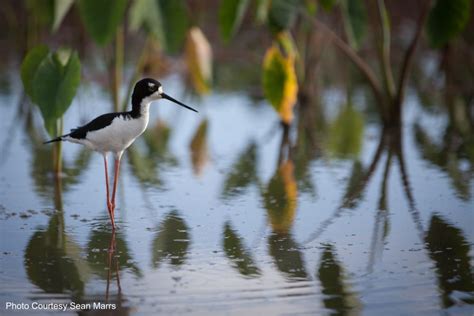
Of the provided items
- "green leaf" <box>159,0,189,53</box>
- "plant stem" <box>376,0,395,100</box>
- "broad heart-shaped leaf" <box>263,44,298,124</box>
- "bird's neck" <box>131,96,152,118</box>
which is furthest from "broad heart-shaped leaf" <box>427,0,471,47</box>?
"bird's neck" <box>131,96,152,118</box>

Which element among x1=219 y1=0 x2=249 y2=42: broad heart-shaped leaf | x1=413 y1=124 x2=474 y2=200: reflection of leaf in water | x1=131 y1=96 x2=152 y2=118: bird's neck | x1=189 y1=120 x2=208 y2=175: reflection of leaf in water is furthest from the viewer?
x1=219 y1=0 x2=249 y2=42: broad heart-shaped leaf

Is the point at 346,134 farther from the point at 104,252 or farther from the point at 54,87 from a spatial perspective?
the point at 104,252

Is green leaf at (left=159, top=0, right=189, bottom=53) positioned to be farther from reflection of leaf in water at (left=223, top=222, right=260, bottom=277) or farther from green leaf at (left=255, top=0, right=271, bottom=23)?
reflection of leaf in water at (left=223, top=222, right=260, bottom=277)

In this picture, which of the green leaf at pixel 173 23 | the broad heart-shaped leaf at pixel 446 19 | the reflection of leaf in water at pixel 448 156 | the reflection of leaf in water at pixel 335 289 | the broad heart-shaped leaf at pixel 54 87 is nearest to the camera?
the reflection of leaf in water at pixel 335 289

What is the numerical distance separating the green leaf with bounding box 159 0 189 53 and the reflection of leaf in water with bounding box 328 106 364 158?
132 centimetres

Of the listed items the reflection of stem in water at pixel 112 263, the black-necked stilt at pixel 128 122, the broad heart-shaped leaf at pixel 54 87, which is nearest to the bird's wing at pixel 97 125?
the black-necked stilt at pixel 128 122

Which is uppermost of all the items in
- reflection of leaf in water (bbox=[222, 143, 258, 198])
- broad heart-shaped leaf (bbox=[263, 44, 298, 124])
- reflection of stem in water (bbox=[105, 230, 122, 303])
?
broad heart-shaped leaf (bbox=[263, 44, 298, 124])

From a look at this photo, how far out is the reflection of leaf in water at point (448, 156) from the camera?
5301 millimetres

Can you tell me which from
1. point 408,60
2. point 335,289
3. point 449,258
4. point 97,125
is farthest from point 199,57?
point 335,289

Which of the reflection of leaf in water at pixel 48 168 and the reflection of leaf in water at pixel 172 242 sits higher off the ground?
the reflection of leaf in water at pixel 48 168

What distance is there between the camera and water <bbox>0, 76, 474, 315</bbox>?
345 cm

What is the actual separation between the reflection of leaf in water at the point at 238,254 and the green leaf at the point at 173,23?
2.53m

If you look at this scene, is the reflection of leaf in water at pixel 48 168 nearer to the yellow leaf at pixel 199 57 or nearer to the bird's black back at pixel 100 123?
the bird's black back at pixel 100 123

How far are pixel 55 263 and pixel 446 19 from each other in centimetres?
357
